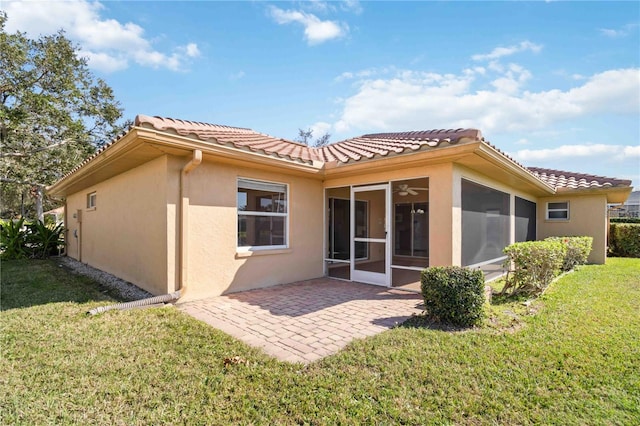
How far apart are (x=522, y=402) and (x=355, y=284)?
5.86 metres

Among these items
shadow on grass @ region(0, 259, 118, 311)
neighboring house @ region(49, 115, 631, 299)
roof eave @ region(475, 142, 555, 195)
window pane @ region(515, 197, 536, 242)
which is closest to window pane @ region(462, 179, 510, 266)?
neighboring house @ region(49, 115, 631, 299)

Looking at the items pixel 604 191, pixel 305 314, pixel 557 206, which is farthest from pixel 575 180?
pixel 305 314

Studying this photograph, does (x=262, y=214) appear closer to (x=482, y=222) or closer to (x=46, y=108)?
(x=482, y=222)

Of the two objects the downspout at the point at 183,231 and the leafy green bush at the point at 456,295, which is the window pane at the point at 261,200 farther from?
the leafy green bush at the point at 456,295

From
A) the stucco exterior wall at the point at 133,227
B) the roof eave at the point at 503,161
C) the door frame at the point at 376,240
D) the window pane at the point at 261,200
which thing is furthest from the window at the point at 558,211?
the stucco exterior wall at the point at 133,227

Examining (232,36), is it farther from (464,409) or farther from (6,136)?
(6,136)

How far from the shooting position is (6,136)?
2270 centimetres

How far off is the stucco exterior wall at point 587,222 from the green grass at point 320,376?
35.5ft

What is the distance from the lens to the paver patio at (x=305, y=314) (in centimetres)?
468

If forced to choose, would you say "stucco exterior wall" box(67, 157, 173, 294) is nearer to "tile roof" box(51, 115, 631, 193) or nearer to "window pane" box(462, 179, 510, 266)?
"tile roof" box(51, 115, 631, 193)

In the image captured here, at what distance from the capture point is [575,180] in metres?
15.6

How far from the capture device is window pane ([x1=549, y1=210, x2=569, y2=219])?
15255 mm

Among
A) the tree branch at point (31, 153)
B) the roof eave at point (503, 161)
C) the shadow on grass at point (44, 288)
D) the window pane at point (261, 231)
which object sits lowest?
the shadow on grass at point (44, 288)

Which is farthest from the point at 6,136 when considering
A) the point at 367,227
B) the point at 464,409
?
the point at 464,409
